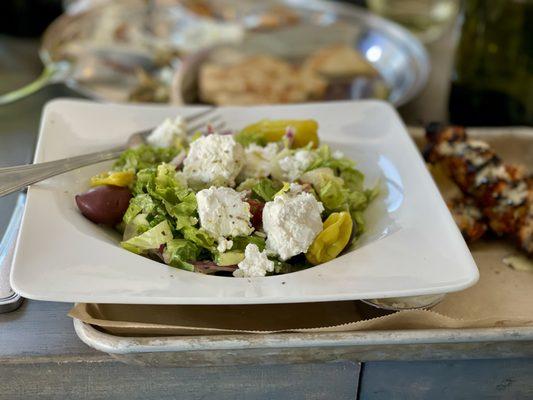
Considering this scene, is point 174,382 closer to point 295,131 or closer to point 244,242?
point 244,242

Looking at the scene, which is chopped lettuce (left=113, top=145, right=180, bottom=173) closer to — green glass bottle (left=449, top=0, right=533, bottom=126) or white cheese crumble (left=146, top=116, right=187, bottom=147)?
white cheese crumble (left=146, top=116, right=187, bottom=147)

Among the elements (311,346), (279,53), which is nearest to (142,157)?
(311,346)

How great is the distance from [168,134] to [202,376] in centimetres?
38

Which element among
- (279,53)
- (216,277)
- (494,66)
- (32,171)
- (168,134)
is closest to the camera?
(216,277)

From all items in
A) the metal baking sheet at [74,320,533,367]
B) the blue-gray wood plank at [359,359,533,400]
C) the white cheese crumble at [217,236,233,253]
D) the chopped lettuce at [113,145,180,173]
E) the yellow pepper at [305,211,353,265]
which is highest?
the chopped lettuce at [113,145,180,173]

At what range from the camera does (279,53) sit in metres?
1.73

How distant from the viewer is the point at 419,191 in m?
0.97

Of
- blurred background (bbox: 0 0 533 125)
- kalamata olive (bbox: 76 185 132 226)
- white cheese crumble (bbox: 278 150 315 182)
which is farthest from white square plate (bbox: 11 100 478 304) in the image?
blurred background (bbox: 0 0 533 125)

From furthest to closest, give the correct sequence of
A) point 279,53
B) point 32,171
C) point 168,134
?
point 279,53
point 168,134
point 32,171

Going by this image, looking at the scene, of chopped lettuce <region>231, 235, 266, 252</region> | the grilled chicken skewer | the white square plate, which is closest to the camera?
the white square plate

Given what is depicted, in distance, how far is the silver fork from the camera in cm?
91

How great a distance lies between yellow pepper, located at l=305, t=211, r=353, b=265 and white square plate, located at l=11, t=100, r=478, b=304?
21 millimetres

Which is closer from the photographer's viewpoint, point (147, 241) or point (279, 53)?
point (147, 241)

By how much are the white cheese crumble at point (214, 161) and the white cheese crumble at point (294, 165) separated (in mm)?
64
